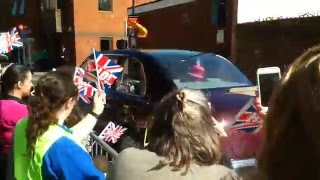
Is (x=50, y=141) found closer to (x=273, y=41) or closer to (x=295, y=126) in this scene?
(x=295, y=126)

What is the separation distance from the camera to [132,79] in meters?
7.08

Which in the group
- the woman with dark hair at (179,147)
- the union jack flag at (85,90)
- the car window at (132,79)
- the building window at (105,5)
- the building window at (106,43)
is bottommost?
the building window at (106,43)

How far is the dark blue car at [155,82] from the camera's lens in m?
6.38

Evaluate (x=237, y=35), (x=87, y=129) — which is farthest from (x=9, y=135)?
(x=237, y=35)

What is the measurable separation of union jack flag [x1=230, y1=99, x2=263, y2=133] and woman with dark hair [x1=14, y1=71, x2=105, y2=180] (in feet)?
5.39

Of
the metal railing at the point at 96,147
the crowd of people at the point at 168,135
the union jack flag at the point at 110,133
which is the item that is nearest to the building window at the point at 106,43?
the union jack flag at the point at 110,133

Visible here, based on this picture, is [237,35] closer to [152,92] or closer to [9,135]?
[152,92]

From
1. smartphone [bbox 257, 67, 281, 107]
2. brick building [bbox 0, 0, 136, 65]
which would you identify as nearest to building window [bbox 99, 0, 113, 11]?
brick building [bbox 0, 0, 136, 65]

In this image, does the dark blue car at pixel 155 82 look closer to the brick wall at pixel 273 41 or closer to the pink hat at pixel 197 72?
the pink hat at pixel 197 72

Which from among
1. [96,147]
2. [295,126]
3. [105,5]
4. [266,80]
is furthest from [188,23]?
[295,126]

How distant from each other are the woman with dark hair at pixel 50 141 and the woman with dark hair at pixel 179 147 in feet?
1.63

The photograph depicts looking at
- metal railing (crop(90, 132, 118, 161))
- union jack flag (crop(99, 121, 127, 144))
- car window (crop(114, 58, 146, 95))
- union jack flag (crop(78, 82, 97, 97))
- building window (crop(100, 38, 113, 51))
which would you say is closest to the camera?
union jack flag (crop(78, 82, 97, 97))

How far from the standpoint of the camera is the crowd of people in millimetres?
1182

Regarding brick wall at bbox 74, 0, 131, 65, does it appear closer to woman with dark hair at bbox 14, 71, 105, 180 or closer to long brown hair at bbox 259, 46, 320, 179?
woman with dark hair at bbox 14, 71, 105, 180
